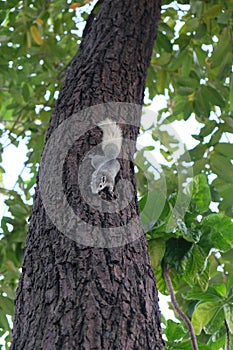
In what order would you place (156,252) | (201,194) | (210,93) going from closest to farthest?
(156,252), (201,194), (210,93)

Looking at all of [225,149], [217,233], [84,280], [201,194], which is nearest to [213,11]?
[225,149]

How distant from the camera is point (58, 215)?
3.17 ft

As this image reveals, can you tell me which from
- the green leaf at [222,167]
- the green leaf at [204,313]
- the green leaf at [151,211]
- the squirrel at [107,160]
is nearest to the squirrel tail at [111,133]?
the squirrel at [107,160]

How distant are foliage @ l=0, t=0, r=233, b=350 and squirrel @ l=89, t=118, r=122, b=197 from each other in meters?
0.23

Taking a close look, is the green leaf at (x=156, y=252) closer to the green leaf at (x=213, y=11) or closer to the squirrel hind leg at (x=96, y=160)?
the squirrel hind leg at (x=96, y=160)

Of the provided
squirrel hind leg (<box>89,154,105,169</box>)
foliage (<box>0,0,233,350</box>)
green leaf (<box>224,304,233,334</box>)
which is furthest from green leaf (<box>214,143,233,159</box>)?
squirrel hind leg (<box>89,154,105,169</box>)

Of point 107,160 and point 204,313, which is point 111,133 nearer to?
point 107,160

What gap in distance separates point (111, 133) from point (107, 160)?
0.34ft

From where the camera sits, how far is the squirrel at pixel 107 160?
101 centimetres

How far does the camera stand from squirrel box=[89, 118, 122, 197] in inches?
39.7

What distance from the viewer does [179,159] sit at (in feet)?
6.16

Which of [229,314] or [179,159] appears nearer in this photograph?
[229,314]

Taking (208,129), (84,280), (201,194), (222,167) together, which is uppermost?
(208,129)

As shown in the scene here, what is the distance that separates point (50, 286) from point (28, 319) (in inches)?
2.3
